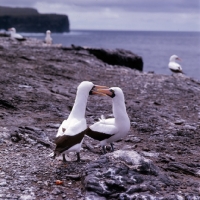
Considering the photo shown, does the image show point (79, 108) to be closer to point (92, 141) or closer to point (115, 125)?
point (115, 125)

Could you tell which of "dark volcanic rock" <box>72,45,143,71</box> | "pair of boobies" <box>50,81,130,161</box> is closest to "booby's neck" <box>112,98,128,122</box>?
"pair of boobies" <box>50,81,130,161</box>

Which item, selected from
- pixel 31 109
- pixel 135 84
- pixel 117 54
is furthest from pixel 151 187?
pixel 117 54

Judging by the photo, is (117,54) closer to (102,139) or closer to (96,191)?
(102,139)

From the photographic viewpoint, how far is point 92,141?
30.7ft

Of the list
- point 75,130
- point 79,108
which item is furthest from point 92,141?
point 75,130

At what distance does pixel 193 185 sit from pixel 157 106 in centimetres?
697

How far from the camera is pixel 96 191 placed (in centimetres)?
585

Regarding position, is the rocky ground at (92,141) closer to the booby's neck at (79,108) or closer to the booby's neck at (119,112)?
the booby's neck at (119,112)

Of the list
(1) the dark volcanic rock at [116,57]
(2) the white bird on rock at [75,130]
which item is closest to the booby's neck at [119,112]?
(2) the white bird on rock at [75,130]

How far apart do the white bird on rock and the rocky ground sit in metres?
0.34

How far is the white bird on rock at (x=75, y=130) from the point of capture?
6884 millimetres

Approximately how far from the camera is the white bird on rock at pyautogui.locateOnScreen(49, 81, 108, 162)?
688cm

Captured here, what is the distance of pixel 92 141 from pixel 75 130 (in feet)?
7.50

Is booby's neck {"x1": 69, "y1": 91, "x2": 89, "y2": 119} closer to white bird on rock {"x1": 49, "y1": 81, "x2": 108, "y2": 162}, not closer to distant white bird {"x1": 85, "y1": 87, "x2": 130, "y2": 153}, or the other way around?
white bird on rock {"x1": 49, "y1": 81, "x2": 108, "y2": 162}
